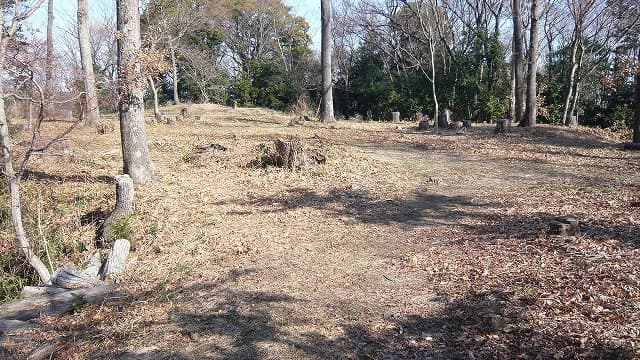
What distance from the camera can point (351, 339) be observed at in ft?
11.0

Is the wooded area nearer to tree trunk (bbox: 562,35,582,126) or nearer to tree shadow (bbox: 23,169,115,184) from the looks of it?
tree shadow (bbox: 23,169,115,184)

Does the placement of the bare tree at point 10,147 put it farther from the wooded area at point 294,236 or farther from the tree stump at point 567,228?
the tree stump at point 567,228

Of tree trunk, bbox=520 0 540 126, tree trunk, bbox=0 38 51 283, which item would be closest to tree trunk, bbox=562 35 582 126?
tree trunk, bbox=520 0 540 126

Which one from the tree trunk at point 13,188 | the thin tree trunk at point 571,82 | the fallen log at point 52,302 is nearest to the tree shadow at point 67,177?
the tree trunk at point 13,188

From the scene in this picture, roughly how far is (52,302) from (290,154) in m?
4.85

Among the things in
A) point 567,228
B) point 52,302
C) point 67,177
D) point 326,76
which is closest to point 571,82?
point 326,76

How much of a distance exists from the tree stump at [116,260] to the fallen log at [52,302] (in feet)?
1.06

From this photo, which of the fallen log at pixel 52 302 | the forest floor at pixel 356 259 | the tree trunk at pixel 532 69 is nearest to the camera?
the forest floor at pixel 356 259

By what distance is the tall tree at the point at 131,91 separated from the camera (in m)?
7.39

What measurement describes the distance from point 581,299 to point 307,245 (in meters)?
2.87

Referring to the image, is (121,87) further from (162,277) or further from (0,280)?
(162,277)

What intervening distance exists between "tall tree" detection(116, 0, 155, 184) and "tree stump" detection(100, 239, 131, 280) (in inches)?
91.8

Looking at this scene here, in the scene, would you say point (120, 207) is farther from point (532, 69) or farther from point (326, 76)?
point (532, 69)

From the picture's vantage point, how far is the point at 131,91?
7457 millimetres
